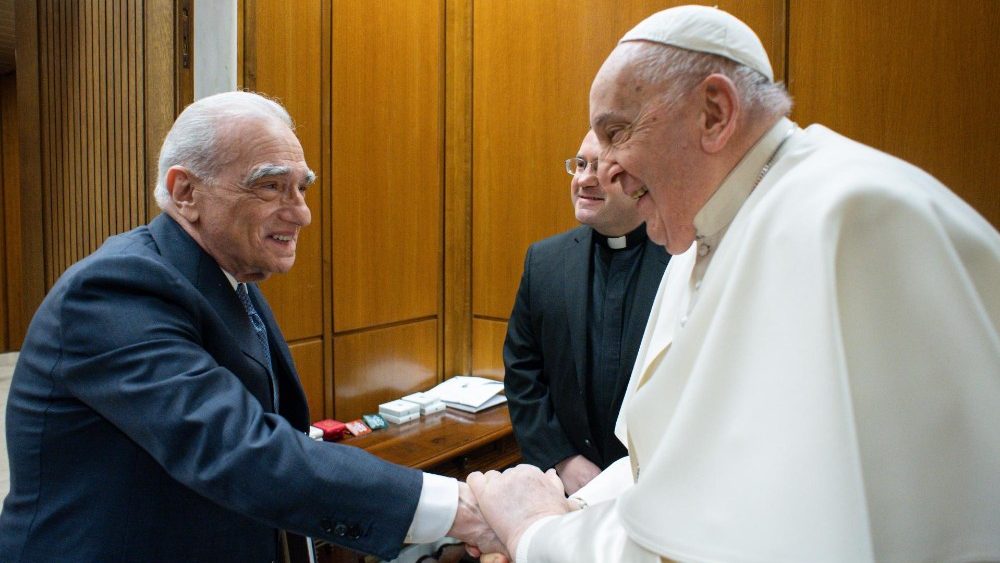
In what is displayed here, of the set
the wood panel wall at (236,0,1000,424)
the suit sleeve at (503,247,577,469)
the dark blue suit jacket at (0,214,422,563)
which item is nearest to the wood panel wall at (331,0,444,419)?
the wood panel wall at (236,0,1000,424)

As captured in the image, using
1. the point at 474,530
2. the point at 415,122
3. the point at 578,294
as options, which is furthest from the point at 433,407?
the point at 474,530

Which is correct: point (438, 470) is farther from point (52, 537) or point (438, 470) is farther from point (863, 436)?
point (863, 436)

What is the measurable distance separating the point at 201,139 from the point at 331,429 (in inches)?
84.3

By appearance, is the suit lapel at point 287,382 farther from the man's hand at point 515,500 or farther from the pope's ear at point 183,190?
the man's hand at point 515,500

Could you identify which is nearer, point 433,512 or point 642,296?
point 433,512

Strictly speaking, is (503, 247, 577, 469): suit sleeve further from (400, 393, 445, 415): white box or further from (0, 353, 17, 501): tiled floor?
(0, 353, 17, 501): tiled floor

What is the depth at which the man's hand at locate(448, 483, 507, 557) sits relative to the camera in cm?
161

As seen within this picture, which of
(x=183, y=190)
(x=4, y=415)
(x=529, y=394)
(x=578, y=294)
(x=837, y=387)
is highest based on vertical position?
(x=183, y=190)

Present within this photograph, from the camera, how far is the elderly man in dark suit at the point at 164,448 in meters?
1.35

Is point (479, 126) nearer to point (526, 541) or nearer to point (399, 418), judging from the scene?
point (399, 418)

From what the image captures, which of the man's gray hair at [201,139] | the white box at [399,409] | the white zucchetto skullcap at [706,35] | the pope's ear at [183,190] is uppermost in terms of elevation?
the white zucchetto skullcap at [706,35]

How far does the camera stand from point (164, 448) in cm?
Answer: 134

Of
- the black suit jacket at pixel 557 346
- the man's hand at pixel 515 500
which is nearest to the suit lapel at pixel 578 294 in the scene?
the black suit jacket at pixel 557 346

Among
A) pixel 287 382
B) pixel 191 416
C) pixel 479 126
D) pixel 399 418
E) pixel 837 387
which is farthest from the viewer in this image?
pixel 479 126
